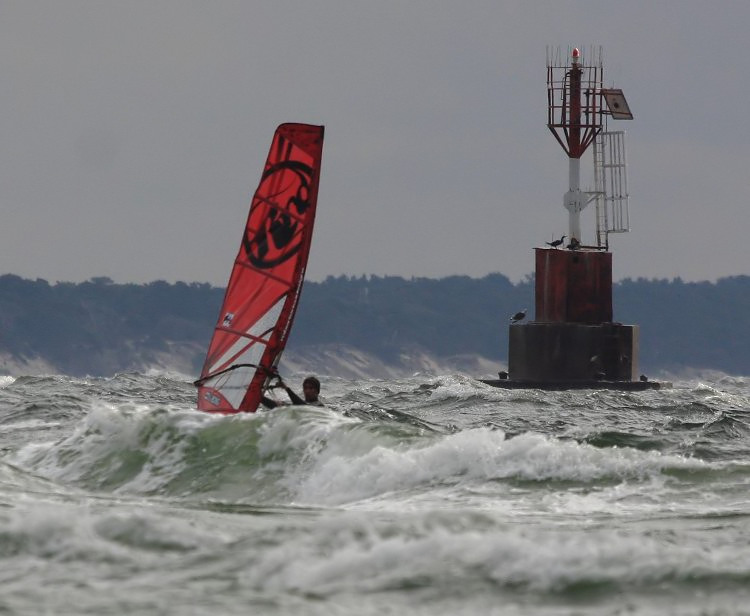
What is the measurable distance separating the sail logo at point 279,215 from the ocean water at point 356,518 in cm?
253

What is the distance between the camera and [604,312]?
4444 centimetres

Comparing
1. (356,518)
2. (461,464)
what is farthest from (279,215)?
(356,518)

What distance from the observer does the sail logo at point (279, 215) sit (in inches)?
711

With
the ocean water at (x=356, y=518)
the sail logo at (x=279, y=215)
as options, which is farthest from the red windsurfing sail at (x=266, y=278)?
the ocean water at (x=356, y=518)

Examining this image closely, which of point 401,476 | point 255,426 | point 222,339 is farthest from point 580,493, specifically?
point 222,339

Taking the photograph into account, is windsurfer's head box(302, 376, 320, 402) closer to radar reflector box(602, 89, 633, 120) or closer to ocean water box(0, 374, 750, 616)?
ocean water box(0, 374, 750, 616)

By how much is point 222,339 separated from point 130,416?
7.41 feet

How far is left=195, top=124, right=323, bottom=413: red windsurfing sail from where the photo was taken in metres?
17.8

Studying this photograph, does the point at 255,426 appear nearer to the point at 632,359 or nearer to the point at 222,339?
the point at 222,339

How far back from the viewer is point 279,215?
18.2 meters

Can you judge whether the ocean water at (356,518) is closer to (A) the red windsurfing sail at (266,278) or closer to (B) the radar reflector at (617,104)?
(A) the red windsurfing sail at (266,278)

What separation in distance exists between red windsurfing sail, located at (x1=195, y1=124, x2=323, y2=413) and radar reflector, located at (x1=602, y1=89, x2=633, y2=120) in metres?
29.5

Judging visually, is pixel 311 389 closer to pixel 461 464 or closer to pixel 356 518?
pixel 461 464

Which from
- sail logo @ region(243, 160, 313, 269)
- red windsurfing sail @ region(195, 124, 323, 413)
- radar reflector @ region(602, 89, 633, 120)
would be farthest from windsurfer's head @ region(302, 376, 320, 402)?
radar reflector @ region(602, 89, 633, 120)
